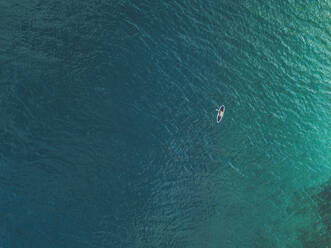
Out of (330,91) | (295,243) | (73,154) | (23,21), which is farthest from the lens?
(330,91)

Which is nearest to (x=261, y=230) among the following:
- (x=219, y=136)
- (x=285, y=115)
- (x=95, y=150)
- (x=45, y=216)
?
(x=219, y=136)

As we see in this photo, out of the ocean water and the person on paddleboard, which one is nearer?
the ocean water

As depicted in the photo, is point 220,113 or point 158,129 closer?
point 158,129

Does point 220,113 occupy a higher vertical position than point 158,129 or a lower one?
higher

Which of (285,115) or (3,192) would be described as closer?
(3,192)

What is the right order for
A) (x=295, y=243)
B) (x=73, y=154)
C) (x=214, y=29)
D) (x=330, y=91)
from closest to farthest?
(x=73, y=154) < (x=295, y=243) < (x=214, y=29) < (x=330, y=91)

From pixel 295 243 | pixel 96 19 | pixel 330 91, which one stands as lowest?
pixel 295 243

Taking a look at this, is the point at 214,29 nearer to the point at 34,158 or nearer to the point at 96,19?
the point at 96,19

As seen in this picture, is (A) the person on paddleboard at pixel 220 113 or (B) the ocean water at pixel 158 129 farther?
(A) the person on paddleboard at pixel 220 113
